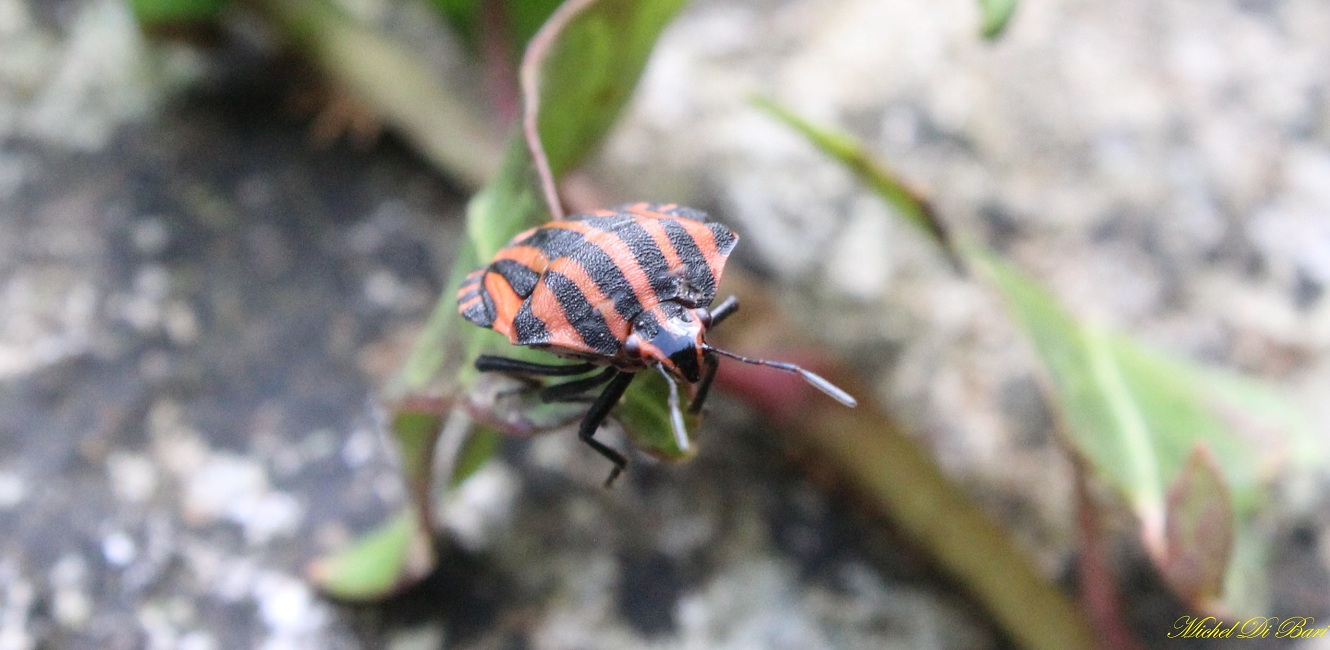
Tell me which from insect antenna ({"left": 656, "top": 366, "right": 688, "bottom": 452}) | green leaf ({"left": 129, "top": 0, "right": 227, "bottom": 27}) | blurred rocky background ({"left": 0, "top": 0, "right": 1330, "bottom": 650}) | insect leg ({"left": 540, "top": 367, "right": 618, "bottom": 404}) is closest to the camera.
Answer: insect antenna ({"left": 656, "top": 366, "right": 688, "bottom": 452})

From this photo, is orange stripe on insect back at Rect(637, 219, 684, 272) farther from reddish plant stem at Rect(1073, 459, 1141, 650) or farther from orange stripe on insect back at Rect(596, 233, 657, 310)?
reddish plant stem at Rect(1073, 459, 1141, 650)

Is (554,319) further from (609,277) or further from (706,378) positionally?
(706,378)

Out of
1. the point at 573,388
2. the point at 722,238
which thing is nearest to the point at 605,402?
the point at 573,388

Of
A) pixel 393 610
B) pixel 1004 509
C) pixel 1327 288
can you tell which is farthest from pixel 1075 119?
pixel 393 610
